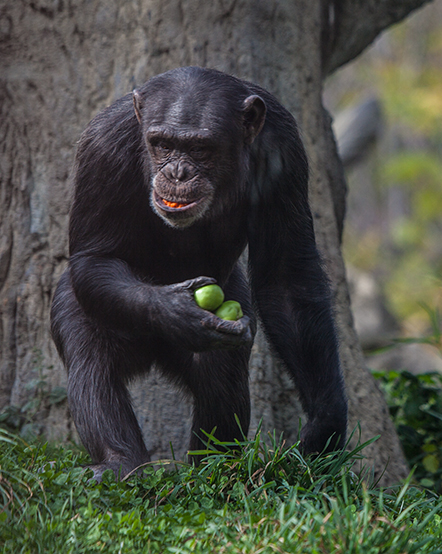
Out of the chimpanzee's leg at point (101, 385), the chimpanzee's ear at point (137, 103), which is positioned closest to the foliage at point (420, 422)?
the chimpanzee's leg at point (101, 385)

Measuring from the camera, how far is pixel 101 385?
11.7ft

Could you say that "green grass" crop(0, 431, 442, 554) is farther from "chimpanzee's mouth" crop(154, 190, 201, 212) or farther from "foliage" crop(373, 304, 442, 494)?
"foliage" crop(373, 304, 442, 494)

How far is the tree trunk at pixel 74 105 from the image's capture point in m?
4.91

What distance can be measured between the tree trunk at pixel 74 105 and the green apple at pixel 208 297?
5.60 feet

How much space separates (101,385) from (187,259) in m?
0.82

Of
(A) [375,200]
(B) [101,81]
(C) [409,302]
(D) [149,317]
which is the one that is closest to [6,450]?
(D) [149,317]

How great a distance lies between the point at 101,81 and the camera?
514cm

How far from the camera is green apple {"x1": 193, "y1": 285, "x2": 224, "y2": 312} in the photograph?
3152 millimetres

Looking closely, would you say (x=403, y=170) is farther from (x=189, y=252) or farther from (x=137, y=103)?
(x=137, y=103)

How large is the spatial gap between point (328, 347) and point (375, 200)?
90.1ft

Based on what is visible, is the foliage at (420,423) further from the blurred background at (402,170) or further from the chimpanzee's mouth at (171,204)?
the blurred background at (402,170)

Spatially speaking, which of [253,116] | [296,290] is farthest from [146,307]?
[253,116]

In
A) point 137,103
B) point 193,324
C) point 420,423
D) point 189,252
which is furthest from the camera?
point 420,423

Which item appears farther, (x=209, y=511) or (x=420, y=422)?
(x=420, y=422)
